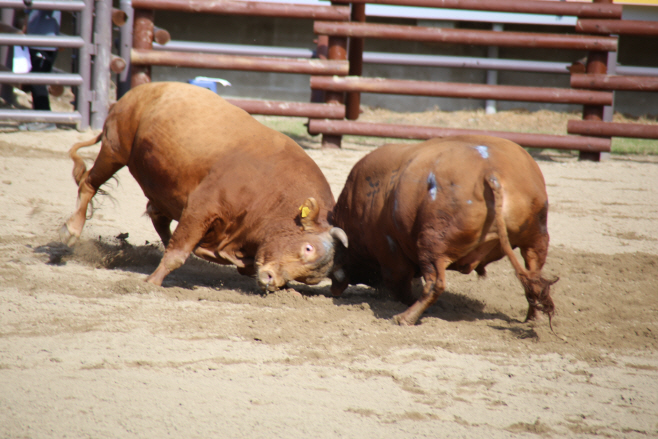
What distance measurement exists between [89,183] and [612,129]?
6375 millimetres

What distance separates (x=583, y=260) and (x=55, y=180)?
5.21 metres

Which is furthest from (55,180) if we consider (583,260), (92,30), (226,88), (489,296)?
(226,88)

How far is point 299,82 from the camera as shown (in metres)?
13.4

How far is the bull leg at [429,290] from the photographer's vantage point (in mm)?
3227

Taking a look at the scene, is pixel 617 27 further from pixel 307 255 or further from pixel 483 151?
pixel 307 255

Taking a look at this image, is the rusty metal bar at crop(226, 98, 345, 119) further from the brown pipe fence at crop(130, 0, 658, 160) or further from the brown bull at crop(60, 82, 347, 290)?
the brown bull at crop(60, 82, 347, 290)

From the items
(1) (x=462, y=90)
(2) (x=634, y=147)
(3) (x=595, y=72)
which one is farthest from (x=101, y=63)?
(2) (x=634, y=147)

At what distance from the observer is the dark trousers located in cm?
823

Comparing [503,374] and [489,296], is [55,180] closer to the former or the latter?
[489,296]

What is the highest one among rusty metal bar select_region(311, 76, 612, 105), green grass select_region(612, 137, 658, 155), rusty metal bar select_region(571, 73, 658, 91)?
rusty metal bar select_region(571, 73, 658, 91)

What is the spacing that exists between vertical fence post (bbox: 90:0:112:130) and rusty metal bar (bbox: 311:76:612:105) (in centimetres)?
279

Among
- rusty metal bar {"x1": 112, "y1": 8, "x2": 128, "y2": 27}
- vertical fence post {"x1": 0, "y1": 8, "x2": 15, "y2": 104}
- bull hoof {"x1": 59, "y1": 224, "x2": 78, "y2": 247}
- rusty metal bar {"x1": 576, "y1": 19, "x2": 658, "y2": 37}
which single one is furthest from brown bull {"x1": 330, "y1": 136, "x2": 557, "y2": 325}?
vertical fence post {"x1": 0, "y1": 8, "x2": 15, "y2": 104}

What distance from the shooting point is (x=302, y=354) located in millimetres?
2850

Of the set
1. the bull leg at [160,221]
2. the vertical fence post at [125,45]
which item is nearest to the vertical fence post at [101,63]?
the vertical fence post at [125,45]
